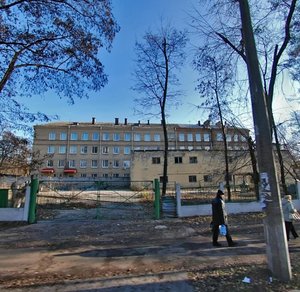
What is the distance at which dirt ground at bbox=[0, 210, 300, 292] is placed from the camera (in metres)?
5.39

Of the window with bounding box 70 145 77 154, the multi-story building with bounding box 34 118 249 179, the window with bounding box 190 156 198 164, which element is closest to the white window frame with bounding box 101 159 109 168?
the multi-story building with bounding box 34 118 249 179

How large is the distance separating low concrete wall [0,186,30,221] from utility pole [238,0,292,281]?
10.5 meters

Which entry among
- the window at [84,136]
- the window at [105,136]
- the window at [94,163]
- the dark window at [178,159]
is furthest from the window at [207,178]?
the window at [84,136]

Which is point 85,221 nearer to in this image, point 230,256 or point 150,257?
point 150,257

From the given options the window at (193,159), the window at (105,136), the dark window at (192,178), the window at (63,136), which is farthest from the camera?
the window at (105,136)

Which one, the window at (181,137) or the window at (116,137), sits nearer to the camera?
the window at (116,137)

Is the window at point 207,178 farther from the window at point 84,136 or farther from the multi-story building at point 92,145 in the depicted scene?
the window at point 84,136

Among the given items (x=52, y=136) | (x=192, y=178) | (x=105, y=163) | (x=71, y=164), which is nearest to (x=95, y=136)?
(x=105, y=163)

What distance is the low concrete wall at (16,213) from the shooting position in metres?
13.0

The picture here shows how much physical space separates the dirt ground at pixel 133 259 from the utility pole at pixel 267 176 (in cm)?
40

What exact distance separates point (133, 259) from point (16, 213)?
7952 mm

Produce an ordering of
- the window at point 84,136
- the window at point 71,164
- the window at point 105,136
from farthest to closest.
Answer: the window at point 105,136, the window at point 84,136, the window at point 71,164

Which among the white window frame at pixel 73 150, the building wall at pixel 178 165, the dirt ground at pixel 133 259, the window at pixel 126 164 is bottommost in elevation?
the dirt ground at pixel 133 259

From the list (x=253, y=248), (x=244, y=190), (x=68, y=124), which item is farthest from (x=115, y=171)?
(x=253, y=248)
